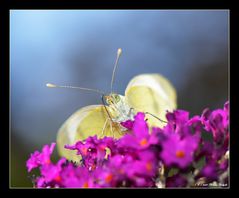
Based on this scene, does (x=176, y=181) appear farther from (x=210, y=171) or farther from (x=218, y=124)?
(x=218, y=124)

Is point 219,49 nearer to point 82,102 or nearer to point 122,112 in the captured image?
point 82,102

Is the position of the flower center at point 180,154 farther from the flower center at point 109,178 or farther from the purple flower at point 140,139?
the flower center at point 109,178

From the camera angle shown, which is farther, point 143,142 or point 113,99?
point 113,99

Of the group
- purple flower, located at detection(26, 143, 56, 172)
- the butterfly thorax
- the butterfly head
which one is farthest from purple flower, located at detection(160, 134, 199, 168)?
the butterfly head

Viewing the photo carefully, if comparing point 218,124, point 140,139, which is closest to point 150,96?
point 218,124

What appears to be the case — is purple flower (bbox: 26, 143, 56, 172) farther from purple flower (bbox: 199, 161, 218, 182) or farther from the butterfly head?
the butterfly head

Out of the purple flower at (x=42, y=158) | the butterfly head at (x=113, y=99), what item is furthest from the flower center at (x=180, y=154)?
the butterfly head at (x=113, y=99)
